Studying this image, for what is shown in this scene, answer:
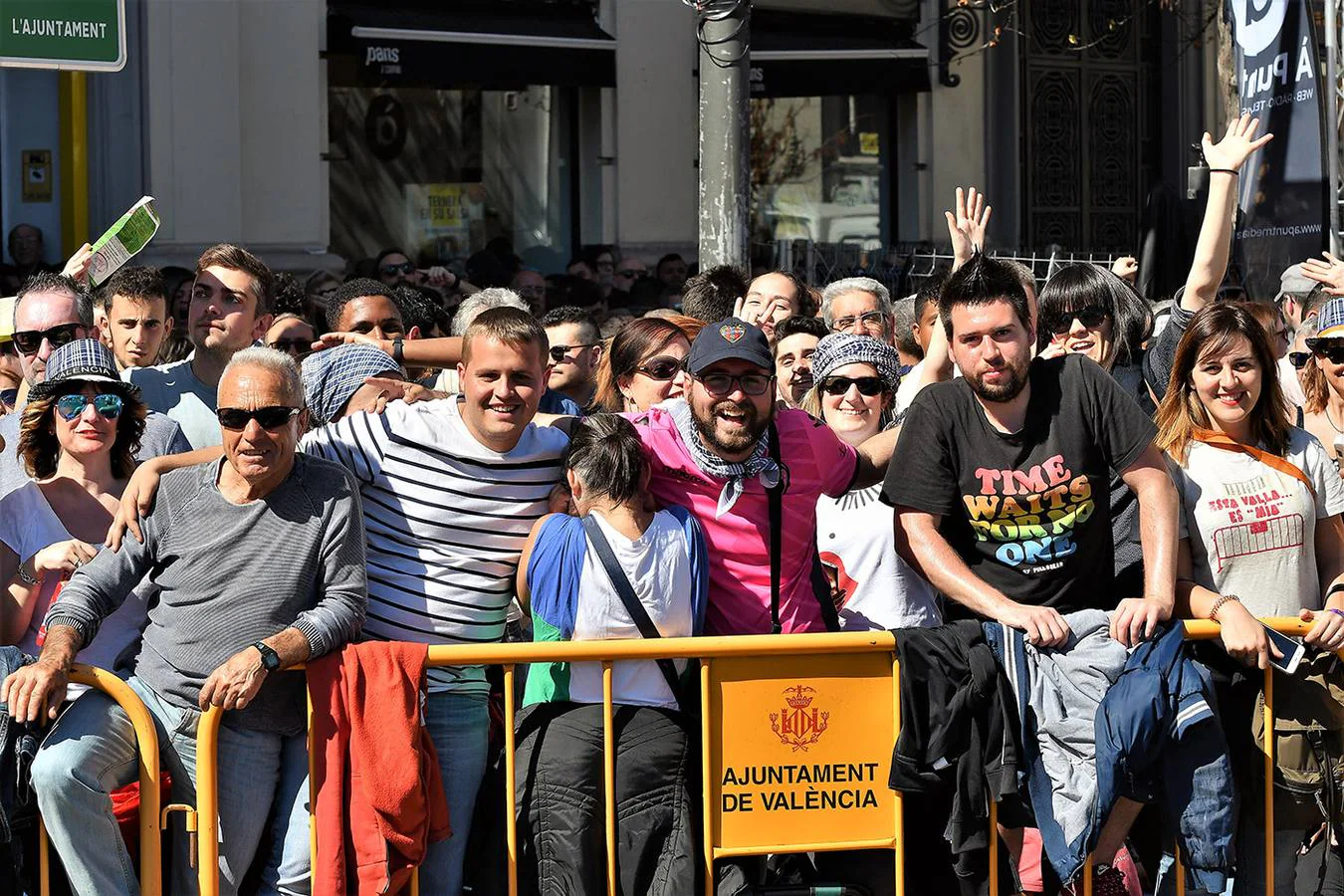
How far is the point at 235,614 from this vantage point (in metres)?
4.77

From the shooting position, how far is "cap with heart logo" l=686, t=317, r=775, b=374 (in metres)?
4.98

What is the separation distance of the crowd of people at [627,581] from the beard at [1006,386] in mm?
10

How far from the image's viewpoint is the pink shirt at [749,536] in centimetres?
503

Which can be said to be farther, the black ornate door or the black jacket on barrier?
the black ornate door

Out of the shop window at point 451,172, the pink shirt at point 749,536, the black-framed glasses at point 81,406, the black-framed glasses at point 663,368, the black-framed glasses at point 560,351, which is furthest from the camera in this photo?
the shop window at point 451,172

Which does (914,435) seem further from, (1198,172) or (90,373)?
(1198,172)

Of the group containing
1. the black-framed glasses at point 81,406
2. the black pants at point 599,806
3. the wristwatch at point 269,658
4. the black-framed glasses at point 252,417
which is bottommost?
the black pants at point 599,806

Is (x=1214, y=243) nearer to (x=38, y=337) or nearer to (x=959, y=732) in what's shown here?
(x=959, y=732)

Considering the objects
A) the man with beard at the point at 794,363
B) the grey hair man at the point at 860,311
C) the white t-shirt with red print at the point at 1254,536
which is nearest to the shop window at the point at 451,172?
the grey hair man at the point at 860,311

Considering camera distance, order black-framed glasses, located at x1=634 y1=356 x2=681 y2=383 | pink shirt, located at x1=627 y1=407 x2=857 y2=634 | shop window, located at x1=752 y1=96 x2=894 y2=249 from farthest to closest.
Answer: shop window, located at x1=752 y1=96 x2=894 y2=249 → black-framed glasses, located at x1=634 y1=356 x2=681 y2=383 → pink shirt, located at x1=627 y1=407 x2=857 y2=634

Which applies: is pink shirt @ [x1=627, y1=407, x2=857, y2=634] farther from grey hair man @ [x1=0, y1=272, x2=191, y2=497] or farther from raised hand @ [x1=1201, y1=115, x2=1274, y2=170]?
raised hand @ [x1=1201, y1=115, x2=1274, y2=170]

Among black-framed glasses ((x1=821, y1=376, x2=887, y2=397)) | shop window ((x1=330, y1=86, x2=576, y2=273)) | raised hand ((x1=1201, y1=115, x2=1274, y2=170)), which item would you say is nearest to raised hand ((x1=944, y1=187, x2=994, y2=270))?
black-framed glasses ((x1=821, y1=376, x2=887, y2=397))

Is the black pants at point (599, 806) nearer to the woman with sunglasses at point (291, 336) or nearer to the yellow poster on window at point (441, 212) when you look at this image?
the woman with sunglasses at point (291, 336)

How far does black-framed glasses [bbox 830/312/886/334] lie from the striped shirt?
8.08 feet
